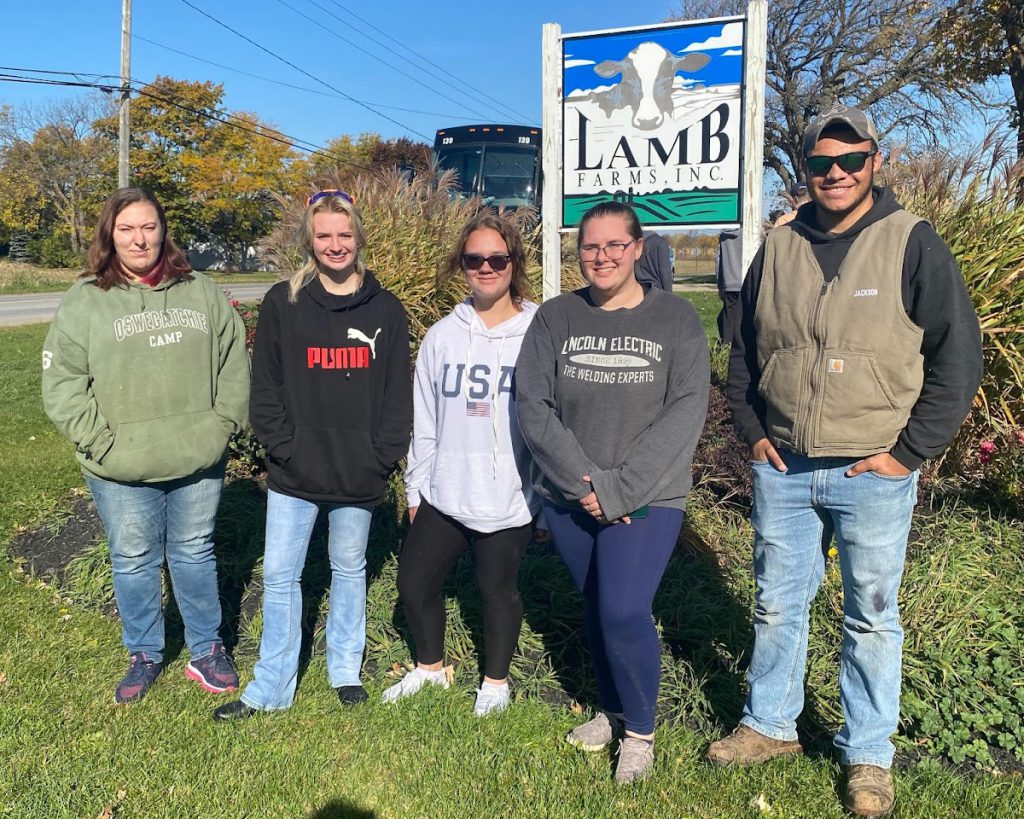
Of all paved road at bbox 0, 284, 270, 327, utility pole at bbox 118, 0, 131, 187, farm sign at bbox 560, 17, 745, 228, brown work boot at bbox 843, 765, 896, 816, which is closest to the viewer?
brown work boot at bbox 843, 765, 896, 816

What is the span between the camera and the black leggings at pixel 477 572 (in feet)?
10.3

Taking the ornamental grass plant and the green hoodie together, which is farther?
the ornamental grass plant

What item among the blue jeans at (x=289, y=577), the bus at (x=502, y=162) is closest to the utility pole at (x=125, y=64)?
the bus at (x=502, y=162)

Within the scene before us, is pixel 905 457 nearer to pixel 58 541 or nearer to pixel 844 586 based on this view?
pixel 844 586

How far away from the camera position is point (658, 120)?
203 inches

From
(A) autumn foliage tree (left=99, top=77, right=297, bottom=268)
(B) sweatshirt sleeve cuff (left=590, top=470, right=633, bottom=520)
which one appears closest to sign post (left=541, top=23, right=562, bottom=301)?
(B) sweatshirt sleeve cuff (left=590, top=470, right=633, bottom=520)

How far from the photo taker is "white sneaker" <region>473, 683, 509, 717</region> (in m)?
3.25

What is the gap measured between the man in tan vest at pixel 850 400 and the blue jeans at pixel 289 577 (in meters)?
1.54

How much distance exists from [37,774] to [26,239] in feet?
172

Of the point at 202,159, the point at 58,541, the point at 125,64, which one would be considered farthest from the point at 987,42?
the point at 202,159

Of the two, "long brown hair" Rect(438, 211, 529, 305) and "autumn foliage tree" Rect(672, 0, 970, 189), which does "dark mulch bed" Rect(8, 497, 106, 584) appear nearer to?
"long brown hair" Rect(438, 211, 529, 305)

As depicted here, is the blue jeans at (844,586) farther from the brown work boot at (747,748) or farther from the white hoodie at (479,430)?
the white hoodie at (479,430)

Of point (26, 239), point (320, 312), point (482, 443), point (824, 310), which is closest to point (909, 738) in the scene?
point (824, 310)

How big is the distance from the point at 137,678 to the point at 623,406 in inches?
91.4
